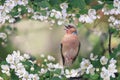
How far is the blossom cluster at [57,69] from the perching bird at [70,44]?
5.0 inches

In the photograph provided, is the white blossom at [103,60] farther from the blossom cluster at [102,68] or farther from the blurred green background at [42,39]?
the blurred green background at [42,39]

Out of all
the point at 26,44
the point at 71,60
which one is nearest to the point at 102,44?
the point at 26,44

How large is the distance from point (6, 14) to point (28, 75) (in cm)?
46

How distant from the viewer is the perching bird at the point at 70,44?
3.23 metres

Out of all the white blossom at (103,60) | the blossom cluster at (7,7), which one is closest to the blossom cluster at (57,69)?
the white blossom at (103,60)

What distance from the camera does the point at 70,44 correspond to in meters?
3.24

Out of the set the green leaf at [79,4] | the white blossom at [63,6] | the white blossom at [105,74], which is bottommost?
the white blossom at [105,74]

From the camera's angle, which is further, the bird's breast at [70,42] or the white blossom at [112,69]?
the bird's breast at [70,42]

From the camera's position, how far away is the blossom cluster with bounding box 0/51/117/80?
3.03 meters

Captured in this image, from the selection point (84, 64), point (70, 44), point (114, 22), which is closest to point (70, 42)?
point (70, 44)

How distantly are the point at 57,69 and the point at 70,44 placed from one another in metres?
0.26

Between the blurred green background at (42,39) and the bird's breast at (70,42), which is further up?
the bird's breast at (70,42)

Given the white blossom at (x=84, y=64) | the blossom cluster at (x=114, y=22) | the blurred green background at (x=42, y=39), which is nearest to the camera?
the white blossom at (x=84, y=64)

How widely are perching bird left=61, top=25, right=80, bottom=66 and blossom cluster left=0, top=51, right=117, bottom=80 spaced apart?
0.42 feet
